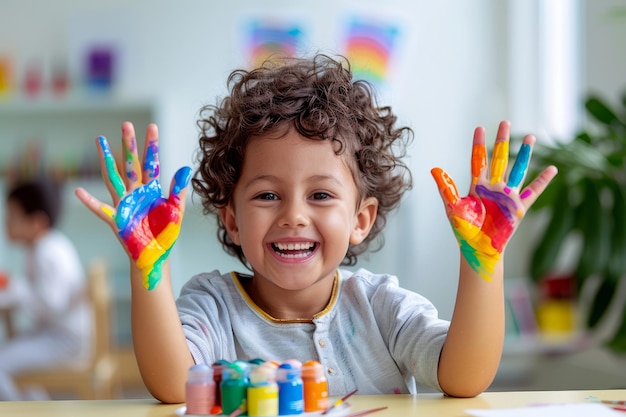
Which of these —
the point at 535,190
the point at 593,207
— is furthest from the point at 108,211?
the point at 593,207

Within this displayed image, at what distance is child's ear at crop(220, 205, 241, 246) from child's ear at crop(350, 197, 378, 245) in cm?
17

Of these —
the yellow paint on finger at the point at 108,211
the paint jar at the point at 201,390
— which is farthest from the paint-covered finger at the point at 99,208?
the paint jar at the point at 201,390

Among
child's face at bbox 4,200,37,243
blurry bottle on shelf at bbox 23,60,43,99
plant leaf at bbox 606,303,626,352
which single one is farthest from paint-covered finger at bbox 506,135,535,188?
blurry bottle on shelf at bbox 23,60,43,99

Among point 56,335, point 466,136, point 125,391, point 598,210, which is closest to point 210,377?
point 598,210

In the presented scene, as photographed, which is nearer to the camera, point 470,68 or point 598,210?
point 598,210

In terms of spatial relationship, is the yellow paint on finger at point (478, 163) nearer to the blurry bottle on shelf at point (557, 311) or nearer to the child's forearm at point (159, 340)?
the child's forearm at point (159, 340)

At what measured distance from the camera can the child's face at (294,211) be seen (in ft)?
3.77

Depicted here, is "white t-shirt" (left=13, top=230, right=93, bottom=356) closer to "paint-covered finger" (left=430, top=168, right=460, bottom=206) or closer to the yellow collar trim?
the yellow collar trim

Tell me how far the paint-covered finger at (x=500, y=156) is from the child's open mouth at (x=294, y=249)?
10.4 inches

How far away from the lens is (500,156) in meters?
1.05

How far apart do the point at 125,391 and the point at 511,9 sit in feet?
10.3

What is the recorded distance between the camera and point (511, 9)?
A: 525 centimetres

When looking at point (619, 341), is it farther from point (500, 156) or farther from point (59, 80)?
point (59, 80)

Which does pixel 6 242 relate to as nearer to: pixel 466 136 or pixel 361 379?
pixel 466 136
